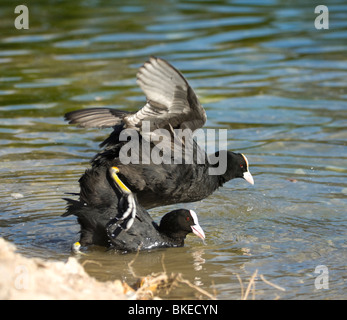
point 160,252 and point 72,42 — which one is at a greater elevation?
point 72,42

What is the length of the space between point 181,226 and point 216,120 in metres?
3.52

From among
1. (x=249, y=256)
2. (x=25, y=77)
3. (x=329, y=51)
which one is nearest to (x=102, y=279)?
(x=249, y=256)

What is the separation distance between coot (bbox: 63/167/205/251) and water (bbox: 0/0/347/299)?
0.14m

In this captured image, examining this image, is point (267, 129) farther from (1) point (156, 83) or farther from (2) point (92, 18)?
(2) point (92, 18)

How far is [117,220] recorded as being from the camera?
5047 millimetres

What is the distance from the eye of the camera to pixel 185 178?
5.30 m

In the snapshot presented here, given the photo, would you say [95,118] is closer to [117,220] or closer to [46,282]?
[117,220]

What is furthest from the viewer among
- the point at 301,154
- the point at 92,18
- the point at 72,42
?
the point at 92,18

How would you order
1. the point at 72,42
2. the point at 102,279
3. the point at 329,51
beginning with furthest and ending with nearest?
the point at 72,42
the point at 329,51
the point at 102,279

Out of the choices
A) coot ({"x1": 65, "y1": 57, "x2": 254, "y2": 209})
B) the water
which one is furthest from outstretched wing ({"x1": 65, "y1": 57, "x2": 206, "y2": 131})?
the water

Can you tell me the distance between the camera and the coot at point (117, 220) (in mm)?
5055

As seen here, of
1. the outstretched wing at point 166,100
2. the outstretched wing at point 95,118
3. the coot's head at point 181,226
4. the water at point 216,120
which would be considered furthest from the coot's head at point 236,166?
the outstretched wing at point 95,118
